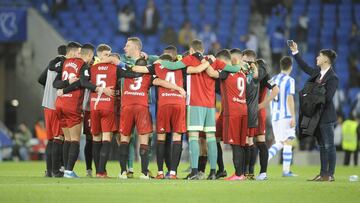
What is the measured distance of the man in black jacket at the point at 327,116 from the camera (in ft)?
53.7

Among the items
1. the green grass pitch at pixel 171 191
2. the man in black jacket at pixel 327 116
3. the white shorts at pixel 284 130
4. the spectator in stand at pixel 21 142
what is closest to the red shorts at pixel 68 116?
the green grass pitch at pixel 171 191

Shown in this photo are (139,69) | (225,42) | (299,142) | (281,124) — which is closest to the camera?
(139,69)

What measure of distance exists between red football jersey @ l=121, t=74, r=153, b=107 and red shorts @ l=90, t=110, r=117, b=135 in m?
0.33

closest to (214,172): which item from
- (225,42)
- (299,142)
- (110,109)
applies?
(110,109)

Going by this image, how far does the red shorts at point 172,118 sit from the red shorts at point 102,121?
31.7 inches

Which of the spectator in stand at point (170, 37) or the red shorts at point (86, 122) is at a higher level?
the spectator in stand at point (170, 37)

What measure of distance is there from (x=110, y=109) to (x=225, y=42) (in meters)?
17.3

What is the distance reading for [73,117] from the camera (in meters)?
16.8

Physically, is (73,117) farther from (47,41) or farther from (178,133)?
(47,41)

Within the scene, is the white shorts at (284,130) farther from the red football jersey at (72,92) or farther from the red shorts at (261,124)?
the red football jersey at (72,92)

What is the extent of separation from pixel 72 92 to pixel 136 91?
3.66ft

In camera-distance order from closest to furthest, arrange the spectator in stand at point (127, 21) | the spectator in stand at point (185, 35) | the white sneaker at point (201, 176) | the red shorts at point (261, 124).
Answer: the white sneaker at point (201, 176), the red shorts at point (261, 124), the spectator in stand at point (185, 35), the spectator in stand at point (127, 21)

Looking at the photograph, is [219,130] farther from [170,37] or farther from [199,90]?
[170,37]

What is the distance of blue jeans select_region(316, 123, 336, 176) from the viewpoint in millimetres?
16359
